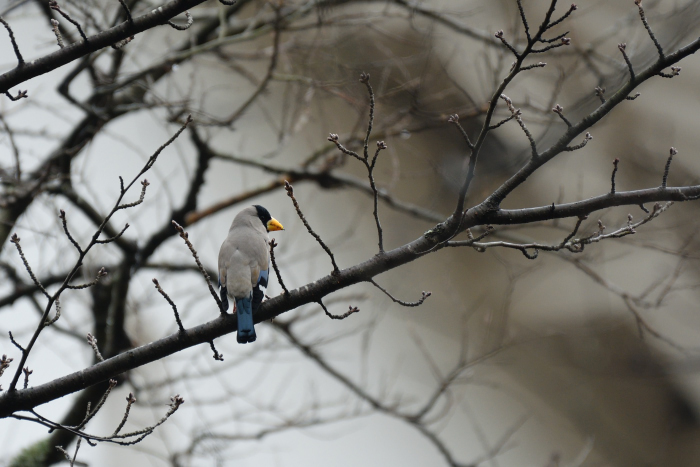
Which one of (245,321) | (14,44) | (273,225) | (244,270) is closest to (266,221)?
(273,225)

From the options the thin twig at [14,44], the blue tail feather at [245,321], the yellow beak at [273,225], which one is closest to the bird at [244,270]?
the blue tail feather at [245,321]

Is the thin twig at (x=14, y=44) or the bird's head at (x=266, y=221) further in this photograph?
the bird's head at (x=266, y=221)

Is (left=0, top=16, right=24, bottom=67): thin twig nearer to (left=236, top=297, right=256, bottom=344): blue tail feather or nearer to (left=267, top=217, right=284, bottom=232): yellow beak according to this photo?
(left=236, top=297, right=256, bottom=344): blue tail feather

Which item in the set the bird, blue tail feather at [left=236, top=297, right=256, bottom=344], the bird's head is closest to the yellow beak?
the bird's head

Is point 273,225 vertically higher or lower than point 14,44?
higher

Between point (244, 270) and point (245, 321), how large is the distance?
47 centimetres

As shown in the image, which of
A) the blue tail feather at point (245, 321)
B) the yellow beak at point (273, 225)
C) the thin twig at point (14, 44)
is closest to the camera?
the thin twig at point (14, 44)

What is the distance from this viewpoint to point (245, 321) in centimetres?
258

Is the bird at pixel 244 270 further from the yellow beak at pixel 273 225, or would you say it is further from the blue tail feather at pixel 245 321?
the yellow beak at pixel 273 225

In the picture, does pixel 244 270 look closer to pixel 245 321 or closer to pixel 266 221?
pixel 245 321

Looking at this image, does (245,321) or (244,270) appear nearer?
Result: (245,321)

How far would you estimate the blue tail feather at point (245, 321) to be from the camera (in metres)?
2.54

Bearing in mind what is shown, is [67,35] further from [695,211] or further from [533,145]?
[695,211]

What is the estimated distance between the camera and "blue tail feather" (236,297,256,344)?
254 cm
